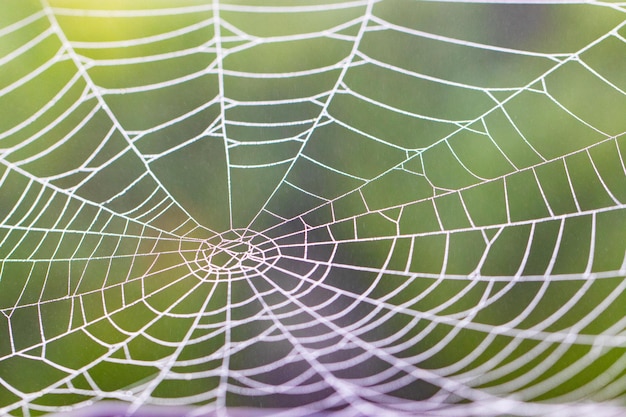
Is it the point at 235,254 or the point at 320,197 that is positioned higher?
the point at 320,197

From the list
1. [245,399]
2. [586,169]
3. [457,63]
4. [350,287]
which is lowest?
[245,399]

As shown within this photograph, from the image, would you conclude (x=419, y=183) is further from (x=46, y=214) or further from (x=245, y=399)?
(x=46, y=214)

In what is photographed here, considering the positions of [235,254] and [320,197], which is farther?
[320,197]

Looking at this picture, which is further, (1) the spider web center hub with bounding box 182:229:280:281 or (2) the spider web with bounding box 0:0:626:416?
(2) the spider web with bounding box 0:0:626:416

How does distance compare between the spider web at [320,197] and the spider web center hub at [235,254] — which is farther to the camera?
the spider web at [320,197]

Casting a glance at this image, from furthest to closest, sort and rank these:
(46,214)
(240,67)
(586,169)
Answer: (586,169) → (240,67) → (46,214)

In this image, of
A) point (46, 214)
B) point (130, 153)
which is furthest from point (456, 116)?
point (46, 214)

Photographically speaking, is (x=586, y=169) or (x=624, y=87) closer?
(x=624, y=87)

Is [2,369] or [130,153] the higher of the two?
[130,153]
